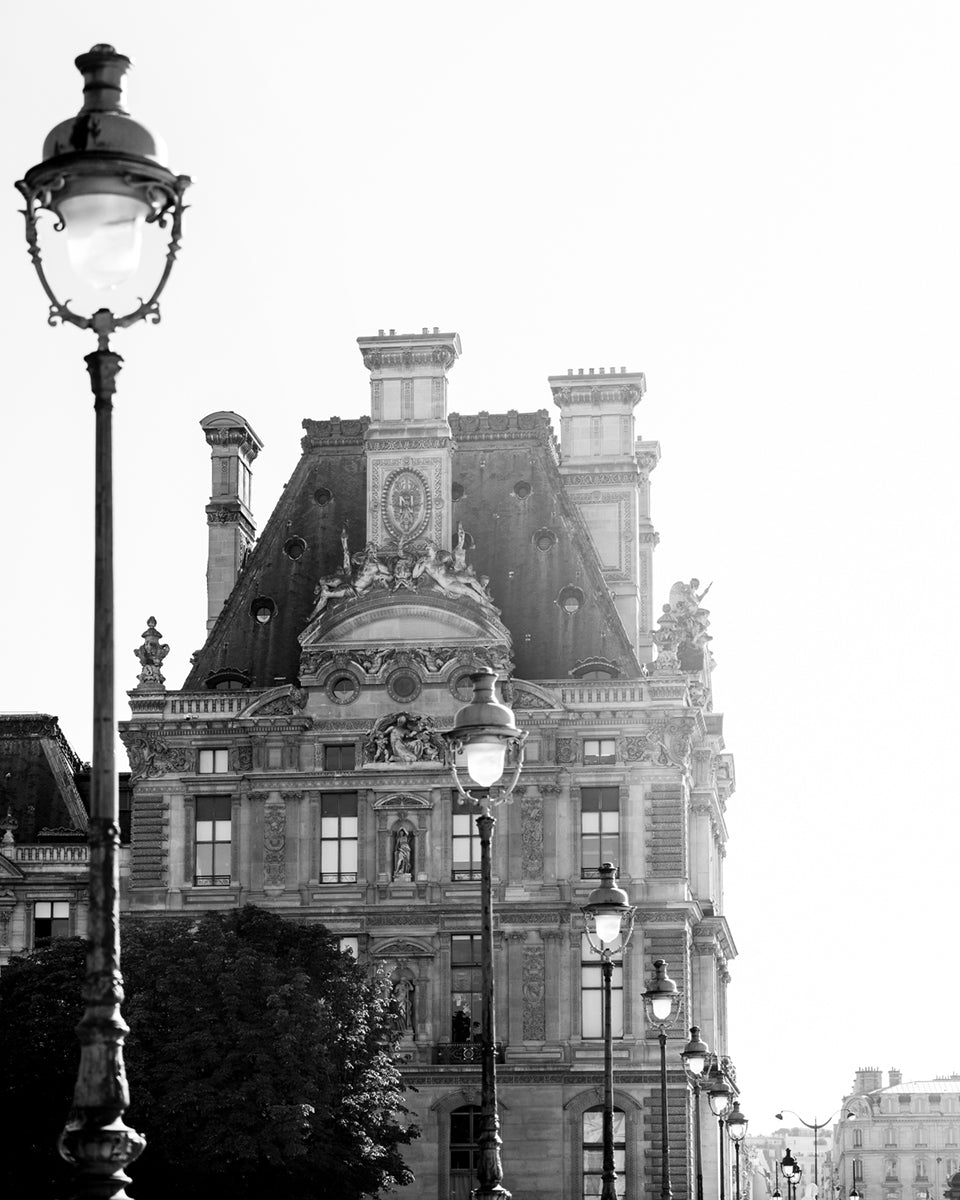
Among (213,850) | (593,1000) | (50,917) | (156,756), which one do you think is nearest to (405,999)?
(593,1000)

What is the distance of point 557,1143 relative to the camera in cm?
7100

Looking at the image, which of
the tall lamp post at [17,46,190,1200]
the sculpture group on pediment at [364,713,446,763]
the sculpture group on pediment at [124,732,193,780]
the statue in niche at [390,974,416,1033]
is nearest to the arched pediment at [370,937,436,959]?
the statue in niche at [390,974,416,1033]

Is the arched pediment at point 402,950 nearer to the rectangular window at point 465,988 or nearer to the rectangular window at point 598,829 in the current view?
the rectangular window at point 465,988

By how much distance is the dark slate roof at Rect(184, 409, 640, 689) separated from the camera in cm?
7600

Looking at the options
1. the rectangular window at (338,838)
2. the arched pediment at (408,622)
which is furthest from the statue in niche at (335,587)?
the rectangular window at (338,838)

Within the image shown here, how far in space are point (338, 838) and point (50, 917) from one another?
1243cm

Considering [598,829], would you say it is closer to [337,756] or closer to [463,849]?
[463,849]

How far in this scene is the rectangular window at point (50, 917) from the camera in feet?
268

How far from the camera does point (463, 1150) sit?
71000mm

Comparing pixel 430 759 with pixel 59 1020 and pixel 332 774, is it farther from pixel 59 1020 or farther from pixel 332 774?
pixel 59 1020

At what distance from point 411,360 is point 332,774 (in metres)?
12.2

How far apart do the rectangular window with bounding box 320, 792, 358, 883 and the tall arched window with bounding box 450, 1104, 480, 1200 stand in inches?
283

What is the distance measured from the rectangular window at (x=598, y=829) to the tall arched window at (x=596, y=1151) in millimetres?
6549

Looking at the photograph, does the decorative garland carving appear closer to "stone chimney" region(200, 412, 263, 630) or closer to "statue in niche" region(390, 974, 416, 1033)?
"statue in niche" region(390, 974, 416, 1033)
